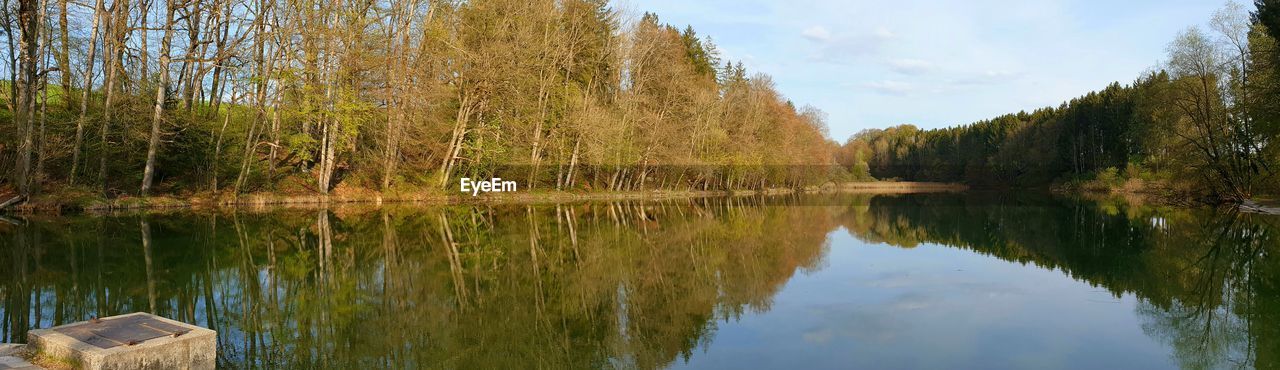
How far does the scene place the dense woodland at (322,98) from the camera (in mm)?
23719

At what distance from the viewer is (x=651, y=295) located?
955 centimetres

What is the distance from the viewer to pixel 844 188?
3531 inches

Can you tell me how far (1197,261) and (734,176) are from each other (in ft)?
143

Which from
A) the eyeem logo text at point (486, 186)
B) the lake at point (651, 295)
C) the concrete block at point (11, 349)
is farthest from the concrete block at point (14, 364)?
the eyeem logo text at point (486, 186)

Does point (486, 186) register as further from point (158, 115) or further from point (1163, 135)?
point (1163, 135)

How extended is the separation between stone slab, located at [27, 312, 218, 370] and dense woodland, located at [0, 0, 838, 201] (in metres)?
20.8

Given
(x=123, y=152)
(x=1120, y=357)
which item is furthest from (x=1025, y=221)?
(x=123, y=152)

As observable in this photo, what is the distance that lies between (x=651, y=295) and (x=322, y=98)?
22.2 metres

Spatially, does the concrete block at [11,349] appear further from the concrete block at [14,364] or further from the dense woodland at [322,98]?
the dense woodland at [322,98]

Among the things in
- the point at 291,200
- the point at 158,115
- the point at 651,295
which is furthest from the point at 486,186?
the point at 651,295

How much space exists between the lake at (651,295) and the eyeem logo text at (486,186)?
15738 millimetres

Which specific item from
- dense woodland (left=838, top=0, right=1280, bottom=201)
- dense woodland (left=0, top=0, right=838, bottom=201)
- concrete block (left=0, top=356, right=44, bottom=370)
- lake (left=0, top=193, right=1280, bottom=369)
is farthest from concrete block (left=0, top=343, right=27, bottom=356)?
dense woodland (left=838, top=0, right=1280, bottom=201)

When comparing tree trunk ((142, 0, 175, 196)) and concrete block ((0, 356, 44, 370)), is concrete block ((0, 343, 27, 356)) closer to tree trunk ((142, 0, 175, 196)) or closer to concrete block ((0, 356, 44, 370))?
concrete block ((0, 356, 44, 370))

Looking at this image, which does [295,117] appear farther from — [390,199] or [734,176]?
[734,176]
